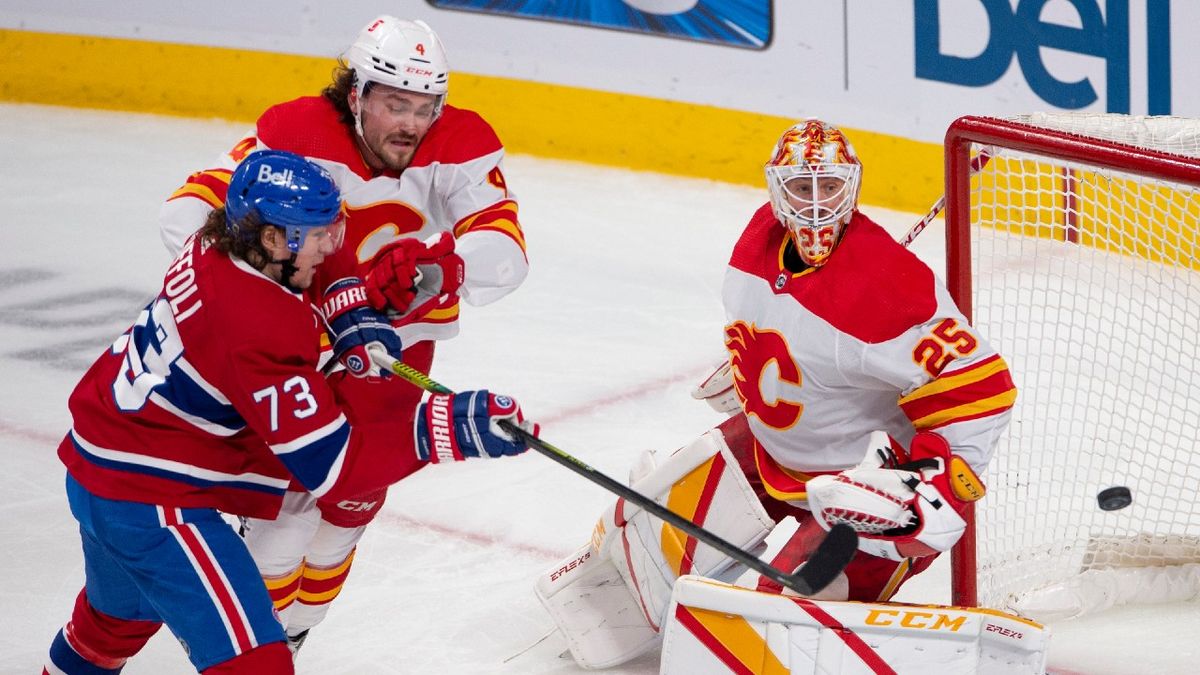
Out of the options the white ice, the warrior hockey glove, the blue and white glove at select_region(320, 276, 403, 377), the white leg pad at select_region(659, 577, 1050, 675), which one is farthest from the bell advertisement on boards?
the white leg pad at select_region(659, 577, 1050, 675)

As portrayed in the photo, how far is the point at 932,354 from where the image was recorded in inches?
105

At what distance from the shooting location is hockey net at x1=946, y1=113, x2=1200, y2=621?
316cm

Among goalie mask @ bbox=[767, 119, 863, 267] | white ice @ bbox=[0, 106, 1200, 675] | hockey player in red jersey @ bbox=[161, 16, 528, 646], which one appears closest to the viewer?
goalie mask @ bbox=[767, 119, 863, 267]

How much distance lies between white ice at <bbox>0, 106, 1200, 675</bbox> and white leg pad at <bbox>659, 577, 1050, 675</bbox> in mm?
556

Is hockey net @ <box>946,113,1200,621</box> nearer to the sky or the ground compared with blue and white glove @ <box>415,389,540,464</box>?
nearer to the ground

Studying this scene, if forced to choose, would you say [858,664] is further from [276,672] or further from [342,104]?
[342,104]

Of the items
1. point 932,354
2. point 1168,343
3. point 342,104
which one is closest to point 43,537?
point 342,104

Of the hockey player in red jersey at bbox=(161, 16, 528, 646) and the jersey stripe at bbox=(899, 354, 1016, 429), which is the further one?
the hockey player in red jersey at bbox=(161, 16, 528, 646)

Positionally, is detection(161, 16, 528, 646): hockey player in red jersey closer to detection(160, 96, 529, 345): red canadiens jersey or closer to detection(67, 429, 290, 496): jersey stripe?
detection(160, 96, 529, 345): red canadiens jersey

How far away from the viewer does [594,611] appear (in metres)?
3.29

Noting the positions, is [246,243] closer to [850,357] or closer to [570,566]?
[850,357]

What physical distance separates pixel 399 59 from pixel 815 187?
31.9 inches

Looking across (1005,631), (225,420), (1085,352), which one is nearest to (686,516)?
(1005,631)

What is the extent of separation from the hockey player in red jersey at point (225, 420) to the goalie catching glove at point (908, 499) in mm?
524
